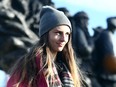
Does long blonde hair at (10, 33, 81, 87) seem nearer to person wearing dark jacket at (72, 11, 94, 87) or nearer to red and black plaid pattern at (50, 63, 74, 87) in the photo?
red and black plaid pattern at (50, 63, 74, 87)

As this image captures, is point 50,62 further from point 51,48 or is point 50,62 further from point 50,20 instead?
point 50,20

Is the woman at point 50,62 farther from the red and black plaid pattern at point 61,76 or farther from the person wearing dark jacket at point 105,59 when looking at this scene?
the person wearing dark jacket at point 105,59

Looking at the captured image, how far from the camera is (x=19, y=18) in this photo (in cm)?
608

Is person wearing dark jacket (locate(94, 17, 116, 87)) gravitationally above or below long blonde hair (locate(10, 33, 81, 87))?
below

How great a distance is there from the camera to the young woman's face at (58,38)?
7.31ft

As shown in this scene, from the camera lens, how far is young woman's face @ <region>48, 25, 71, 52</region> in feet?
7.31

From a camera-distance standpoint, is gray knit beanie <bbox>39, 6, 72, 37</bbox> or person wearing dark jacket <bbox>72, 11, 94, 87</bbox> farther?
person wearing dark jacket <bbox>72, 11, 94, 87</bbox>

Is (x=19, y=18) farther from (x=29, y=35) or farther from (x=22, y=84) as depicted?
(x=22, y=84)

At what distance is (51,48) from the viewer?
2.26 metres

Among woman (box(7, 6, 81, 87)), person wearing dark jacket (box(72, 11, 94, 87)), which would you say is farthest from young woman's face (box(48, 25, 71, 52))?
person wearing dark jacket (box(72, 11, 94, 87))

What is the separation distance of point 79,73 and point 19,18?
12.2 ft

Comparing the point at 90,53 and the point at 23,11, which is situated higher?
the point at 23,11

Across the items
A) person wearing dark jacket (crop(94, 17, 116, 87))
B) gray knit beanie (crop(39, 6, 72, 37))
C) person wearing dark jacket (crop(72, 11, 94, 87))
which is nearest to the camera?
gray knit beanie (crop(39, 6, 72, 37))

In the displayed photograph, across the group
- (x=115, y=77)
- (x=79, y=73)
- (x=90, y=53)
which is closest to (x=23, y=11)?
(x=90, y=53)
